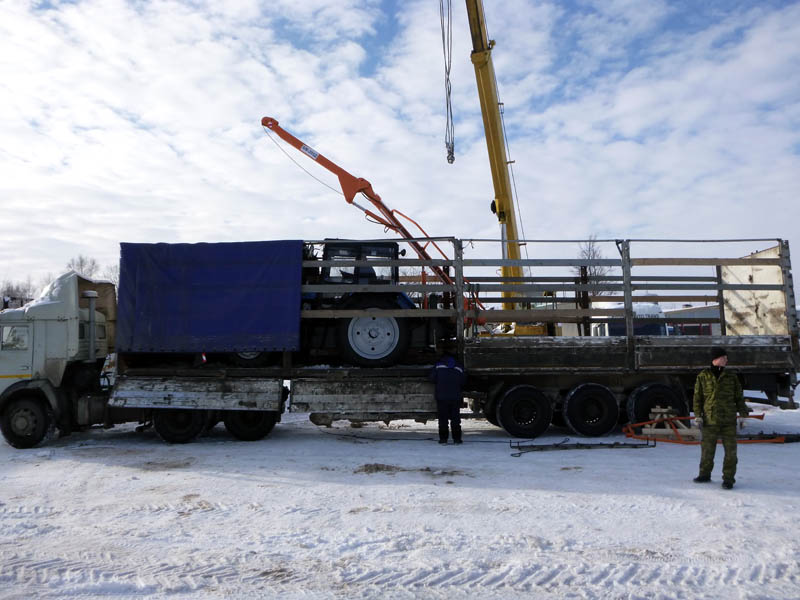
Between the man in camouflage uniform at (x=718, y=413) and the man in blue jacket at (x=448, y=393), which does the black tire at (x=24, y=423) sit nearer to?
the man in blue jacket at (x=448, y=393)

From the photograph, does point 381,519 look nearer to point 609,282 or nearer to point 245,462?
point 245,462

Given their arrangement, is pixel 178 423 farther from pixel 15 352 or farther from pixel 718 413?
pixel 718 413

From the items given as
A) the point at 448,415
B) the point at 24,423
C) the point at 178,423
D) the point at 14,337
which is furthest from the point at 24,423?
the point at 448,415

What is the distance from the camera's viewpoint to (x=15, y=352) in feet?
31.8

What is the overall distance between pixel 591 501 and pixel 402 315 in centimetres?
473

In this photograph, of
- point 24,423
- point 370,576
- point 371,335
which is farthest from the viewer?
point 371,335

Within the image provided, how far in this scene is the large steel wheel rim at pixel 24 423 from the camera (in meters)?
9.46

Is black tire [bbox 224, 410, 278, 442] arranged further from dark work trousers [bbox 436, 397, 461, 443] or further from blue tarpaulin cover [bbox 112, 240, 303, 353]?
dark work trousers [bbox 436, 397, 461, 443]

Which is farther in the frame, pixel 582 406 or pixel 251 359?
pixel 251 359

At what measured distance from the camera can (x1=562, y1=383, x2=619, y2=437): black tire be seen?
989 cm

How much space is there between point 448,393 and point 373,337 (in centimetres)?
173

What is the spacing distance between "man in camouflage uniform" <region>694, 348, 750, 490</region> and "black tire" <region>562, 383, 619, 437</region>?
3089mm

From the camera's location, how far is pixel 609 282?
1037 cm

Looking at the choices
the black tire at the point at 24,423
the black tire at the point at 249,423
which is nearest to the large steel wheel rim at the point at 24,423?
the black tire at the point at 24,423
